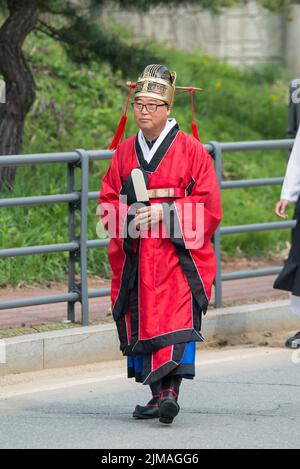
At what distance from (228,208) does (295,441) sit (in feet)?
21.2

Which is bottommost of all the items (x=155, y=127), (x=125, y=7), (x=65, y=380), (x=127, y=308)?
(x=65, y=380)

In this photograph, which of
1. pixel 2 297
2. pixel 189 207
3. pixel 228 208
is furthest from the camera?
pixel 228 208

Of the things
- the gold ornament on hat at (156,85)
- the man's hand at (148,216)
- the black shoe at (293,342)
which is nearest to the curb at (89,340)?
the black shoe at (293,342)

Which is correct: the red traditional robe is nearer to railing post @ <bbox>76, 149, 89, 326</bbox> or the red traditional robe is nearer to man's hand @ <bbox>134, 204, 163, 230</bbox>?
man's hand @ <bbox>134, 204, 163, 230</bbox>

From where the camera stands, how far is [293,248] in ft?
27.5

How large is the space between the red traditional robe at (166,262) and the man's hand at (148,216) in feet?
0.17

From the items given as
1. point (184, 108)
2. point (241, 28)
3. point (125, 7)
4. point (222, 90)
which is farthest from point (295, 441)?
point (241, 28)

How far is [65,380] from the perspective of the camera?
7.62 metres

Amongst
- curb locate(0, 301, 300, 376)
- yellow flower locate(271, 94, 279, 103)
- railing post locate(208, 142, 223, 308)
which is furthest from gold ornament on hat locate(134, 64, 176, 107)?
yellow flower locate(271, 94, 279, 103)

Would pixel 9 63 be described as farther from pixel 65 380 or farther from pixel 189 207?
pixel 189 207

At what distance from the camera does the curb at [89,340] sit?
7.70m

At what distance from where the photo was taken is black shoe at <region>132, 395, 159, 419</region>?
6656 mm

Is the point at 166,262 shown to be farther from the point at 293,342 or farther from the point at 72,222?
the point at 293,342

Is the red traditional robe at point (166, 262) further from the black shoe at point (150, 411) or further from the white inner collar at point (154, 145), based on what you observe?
the black shoe at point (150, 411)
